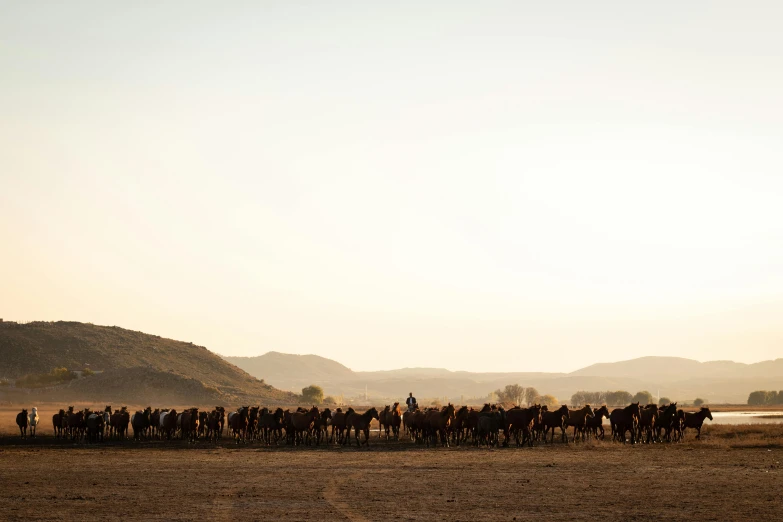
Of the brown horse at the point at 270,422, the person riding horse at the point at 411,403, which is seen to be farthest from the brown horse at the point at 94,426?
the person riding horse at the point at 411,403

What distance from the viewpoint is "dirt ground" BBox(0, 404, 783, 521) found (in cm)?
1967

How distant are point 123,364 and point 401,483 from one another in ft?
376

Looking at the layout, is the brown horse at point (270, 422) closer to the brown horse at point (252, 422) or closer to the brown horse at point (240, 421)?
the brown horse at point (252, 422)

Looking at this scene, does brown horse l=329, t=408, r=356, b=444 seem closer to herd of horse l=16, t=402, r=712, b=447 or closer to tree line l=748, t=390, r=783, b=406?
herd of horse l=16, t=402, r=712, b=447

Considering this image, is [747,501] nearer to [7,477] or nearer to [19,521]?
[19,521]

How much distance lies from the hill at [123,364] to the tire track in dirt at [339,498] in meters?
82.9

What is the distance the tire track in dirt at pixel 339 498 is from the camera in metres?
19.1

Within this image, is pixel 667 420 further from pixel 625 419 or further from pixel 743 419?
pixel 743 419

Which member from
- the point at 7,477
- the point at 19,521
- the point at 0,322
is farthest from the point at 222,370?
the point at 19,521

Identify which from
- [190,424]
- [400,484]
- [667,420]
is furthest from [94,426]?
[667,420]

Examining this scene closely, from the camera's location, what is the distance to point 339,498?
22109 mm

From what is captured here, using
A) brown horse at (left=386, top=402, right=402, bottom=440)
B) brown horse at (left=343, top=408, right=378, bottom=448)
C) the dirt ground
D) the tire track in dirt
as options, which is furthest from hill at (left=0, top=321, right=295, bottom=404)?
the tire track in dirt

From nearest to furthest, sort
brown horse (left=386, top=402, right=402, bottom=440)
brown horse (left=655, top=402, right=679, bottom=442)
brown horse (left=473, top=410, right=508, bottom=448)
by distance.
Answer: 1. brown horse (left=473, top=410, right=508, bottom=448)
2. brown horse (left=655, top=402, right=679, bottom=442)
3. brown horse (left=386, top=402, right=402, bottom=440)

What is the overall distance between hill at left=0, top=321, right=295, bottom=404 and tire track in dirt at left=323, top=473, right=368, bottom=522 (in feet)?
272
